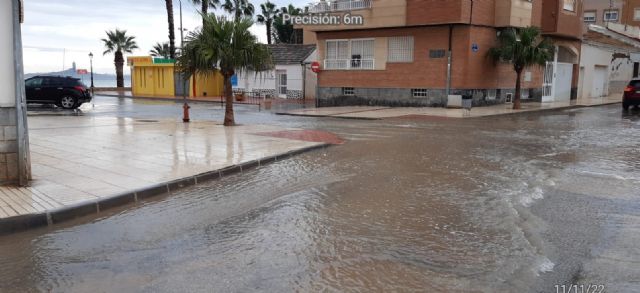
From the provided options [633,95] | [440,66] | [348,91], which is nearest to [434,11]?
[440,66]

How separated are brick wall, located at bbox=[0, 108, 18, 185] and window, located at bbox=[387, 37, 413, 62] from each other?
72.8 feet

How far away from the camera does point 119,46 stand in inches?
2266

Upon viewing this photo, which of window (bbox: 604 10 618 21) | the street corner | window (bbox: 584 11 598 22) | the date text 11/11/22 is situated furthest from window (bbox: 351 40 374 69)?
window (bbox: 604 10 618 21)

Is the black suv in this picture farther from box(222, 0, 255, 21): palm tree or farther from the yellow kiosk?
box(222, 0, 255, 21): palm tree

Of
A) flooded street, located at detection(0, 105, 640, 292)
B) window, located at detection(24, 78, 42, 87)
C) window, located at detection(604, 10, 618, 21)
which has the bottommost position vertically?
flooded street, located at detection(0, 105, 640, 292)

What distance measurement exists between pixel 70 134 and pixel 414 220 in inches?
439

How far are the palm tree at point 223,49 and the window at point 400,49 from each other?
484 inches

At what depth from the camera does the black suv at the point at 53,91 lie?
1019 inches

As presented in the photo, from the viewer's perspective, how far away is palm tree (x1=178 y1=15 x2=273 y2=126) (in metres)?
16.6

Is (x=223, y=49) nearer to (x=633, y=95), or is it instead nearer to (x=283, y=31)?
(x=633, y=95)

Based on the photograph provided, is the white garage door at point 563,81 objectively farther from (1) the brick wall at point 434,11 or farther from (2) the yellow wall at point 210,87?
(2) the yellow wall at point 210,87

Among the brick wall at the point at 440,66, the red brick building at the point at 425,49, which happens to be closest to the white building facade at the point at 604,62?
the red brick building at the point at 425,49

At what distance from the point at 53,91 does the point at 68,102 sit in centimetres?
86

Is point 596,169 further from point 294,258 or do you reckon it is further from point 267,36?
point 267,36
